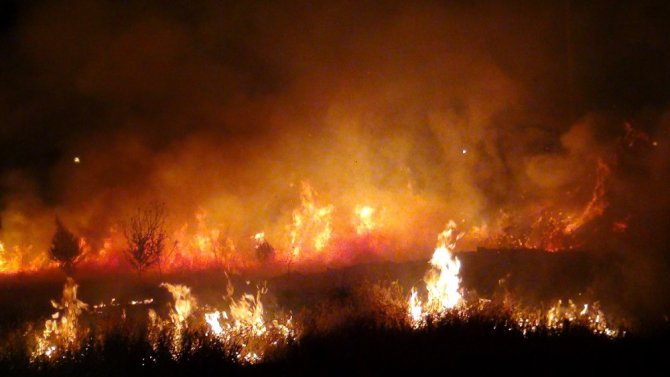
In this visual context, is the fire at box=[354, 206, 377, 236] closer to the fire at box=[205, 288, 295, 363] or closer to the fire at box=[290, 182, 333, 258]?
the fire at box=[290, 182, 333, 258]

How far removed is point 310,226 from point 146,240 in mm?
5705

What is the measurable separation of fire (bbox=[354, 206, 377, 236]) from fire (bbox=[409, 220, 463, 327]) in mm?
7014

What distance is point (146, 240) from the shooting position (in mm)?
16094

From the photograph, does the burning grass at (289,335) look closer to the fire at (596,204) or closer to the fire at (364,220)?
the fire at (596,204)

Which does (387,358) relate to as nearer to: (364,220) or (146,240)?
(146,240)

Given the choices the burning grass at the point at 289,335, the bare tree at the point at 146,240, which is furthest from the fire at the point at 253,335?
the bare tree at the point at 146,240

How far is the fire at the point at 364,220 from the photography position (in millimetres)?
19984

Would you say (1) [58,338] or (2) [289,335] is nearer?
(1) [58,338]

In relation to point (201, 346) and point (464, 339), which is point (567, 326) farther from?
point (201, 346)

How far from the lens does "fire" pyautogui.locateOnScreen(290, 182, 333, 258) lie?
63.4 feet

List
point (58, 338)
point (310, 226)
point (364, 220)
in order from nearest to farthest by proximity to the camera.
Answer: point (58, 338), point (310, 226), point (364, 220)

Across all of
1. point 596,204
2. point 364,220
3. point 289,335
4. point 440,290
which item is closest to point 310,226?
point 364,220

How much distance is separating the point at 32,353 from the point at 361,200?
52.6 feet

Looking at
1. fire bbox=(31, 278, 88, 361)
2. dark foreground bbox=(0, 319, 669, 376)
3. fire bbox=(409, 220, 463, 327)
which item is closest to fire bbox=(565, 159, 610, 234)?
fire bbox=(409, 220, 463, 327)
